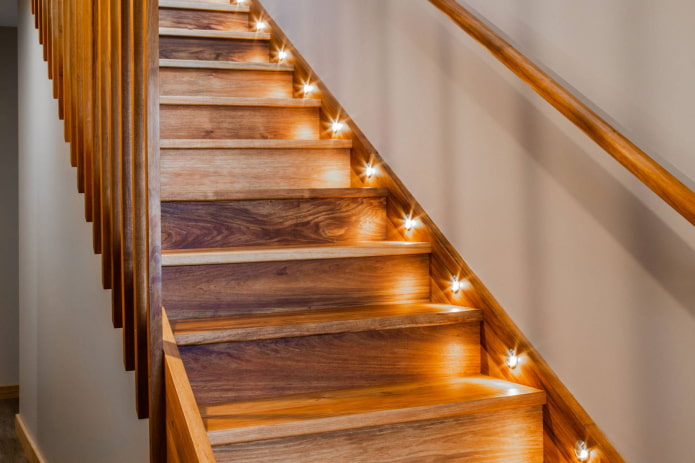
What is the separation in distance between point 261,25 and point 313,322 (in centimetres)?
201

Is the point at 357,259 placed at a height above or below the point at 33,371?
above

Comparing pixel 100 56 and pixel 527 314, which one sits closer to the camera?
pixel 527 314

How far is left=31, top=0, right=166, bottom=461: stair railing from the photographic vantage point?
152 centimetres

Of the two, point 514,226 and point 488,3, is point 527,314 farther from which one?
point 488,3

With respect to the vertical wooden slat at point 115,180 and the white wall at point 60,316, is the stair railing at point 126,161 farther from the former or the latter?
the white wall at point 60,316

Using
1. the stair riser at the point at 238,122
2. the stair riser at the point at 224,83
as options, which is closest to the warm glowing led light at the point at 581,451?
the stair riser at the point at 238,122

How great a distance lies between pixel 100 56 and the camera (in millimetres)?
1997

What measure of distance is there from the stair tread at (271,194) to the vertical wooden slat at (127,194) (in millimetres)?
189

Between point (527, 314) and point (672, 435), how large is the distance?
456 mm

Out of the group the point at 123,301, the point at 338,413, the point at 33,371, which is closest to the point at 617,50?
the point at 338,413

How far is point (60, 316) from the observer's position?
2988 mm

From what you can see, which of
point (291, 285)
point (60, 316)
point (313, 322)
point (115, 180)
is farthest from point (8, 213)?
point (313, 322)

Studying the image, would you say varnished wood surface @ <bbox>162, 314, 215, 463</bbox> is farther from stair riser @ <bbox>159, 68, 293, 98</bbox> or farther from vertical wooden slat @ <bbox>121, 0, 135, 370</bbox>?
stair riser @ <bbox>159, 68, 293, 98</bbox>

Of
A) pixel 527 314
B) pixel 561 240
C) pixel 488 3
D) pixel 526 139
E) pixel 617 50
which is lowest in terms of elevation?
pixel 527 314
